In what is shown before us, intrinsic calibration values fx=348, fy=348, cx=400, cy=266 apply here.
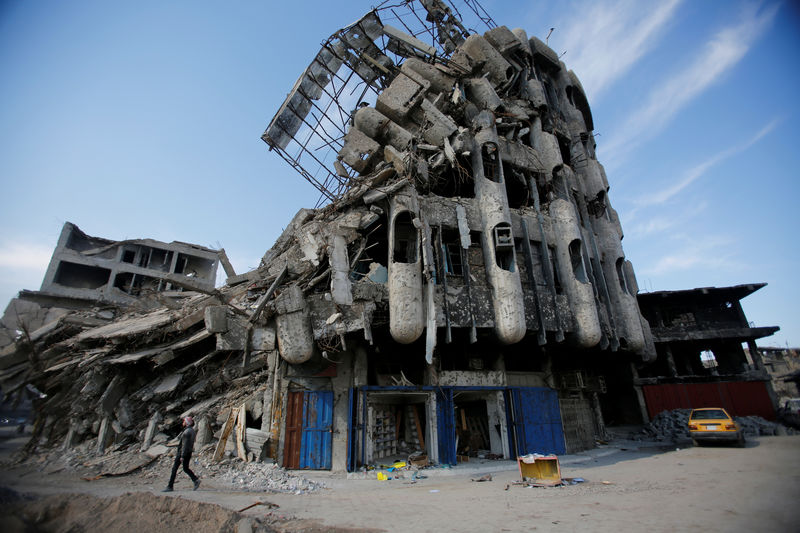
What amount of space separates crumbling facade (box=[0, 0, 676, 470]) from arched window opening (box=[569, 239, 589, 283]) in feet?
0.20

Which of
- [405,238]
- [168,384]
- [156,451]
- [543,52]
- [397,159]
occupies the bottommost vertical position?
[156,451]

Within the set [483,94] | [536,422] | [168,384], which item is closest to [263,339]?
[168,384]

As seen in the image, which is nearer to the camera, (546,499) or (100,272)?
(546,499)

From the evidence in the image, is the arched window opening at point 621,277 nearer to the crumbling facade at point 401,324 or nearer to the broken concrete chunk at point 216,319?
the crumbling facade at point 401,324

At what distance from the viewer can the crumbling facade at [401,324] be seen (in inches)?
462

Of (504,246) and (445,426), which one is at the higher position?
(504,246)

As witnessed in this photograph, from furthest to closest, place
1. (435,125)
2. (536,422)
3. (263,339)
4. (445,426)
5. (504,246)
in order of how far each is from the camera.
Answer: (435,125), (536,422), (504,246), (445,426), (263,339)

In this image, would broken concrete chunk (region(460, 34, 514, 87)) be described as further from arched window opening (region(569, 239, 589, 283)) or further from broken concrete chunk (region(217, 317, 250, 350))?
broken concrete chunk (region(217, 317, 250, 350))

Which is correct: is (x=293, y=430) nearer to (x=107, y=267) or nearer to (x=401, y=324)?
(x=401, y=324)

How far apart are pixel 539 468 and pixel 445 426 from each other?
4.19m

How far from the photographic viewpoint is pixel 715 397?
871 inches

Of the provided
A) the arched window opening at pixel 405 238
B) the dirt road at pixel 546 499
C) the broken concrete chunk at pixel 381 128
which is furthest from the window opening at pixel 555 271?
the broken concrete chunk at pixel 381 128

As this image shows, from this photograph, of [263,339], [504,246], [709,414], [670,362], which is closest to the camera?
[263,339]

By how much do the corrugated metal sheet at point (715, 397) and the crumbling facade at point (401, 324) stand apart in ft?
20.0
